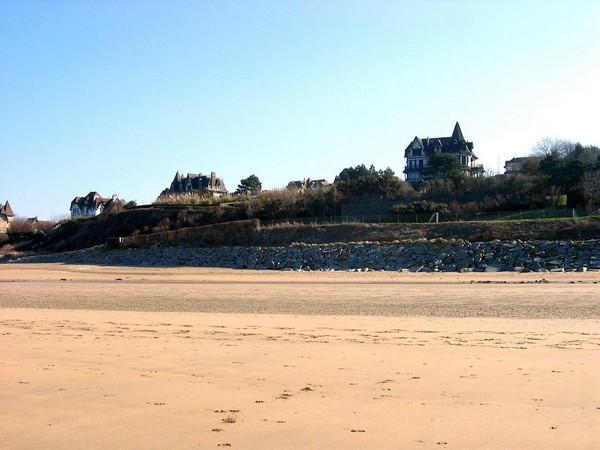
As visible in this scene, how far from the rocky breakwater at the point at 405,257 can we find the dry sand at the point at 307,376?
13327mm

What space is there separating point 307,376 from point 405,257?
26.0 metres

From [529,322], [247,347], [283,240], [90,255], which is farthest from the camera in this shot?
[90,255]

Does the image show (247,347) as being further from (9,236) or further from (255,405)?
(9,236)

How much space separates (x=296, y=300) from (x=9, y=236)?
62684mm

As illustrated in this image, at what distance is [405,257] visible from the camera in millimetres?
33000

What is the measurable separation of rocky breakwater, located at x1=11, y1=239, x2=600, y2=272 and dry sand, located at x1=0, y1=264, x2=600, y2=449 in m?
13.3

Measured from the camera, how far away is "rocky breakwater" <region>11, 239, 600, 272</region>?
29.8 m

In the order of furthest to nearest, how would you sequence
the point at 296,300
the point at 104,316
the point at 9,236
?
1. the point at 9,236
2. the point at 296,300
3. the point at 104,316

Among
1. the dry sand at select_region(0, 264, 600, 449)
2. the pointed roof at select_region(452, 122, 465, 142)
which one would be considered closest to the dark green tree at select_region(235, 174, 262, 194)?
the pointed roof at select_region(452, 122, 465, 142)

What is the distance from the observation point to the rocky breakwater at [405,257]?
2978 centimetres

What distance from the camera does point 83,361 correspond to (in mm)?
8578

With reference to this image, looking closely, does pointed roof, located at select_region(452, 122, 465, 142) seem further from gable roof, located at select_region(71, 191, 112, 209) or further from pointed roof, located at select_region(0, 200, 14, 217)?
pointed roof, located at select_region(0, 200, 14, 217)

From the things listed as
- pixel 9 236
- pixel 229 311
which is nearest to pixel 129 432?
pixel 229 311

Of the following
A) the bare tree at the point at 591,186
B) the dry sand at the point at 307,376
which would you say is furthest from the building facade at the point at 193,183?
the dry sand at the point at 307,376
